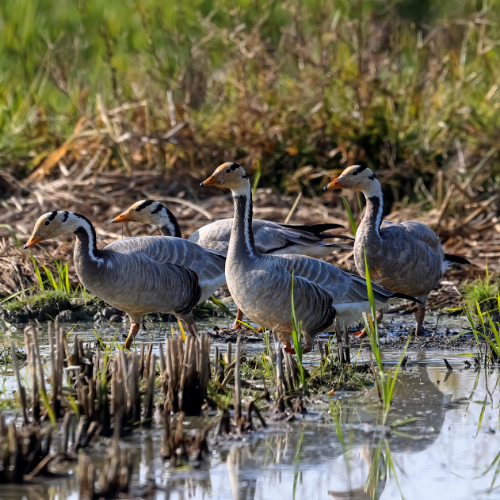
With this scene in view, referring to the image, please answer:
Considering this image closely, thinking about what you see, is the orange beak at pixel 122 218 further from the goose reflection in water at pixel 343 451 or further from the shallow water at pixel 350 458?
the goose reflection in water at pixel 343 451

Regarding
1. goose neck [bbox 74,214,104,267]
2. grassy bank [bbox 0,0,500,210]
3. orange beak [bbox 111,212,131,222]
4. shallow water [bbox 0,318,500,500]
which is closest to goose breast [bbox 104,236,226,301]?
goose neck [bbox 74,214,104,267]

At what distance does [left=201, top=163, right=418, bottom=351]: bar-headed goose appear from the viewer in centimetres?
639

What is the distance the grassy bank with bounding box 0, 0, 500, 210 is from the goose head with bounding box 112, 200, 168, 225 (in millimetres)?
2718

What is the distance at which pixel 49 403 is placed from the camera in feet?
15.7

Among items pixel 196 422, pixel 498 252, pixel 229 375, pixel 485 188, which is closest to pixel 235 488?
pixel 196 422

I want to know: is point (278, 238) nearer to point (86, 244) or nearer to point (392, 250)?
point (392, 250)

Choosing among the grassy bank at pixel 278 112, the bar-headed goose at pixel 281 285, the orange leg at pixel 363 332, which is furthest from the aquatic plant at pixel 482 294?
the grassy bank at pixel 278 112

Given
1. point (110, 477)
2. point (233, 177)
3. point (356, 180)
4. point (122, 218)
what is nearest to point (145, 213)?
point (122, 218)

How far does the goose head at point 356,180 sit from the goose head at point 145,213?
1665 millimetres

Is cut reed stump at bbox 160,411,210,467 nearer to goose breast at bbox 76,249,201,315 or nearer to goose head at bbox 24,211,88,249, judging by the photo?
goose breast at bbox 76,249,201,315

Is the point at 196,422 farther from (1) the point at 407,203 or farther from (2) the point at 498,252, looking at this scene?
(1) the point at 407,203

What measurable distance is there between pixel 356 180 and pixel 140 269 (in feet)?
7.09

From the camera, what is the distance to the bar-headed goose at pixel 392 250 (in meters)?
7.72

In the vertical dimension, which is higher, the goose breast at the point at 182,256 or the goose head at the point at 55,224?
the goose head at the point at 55,224
